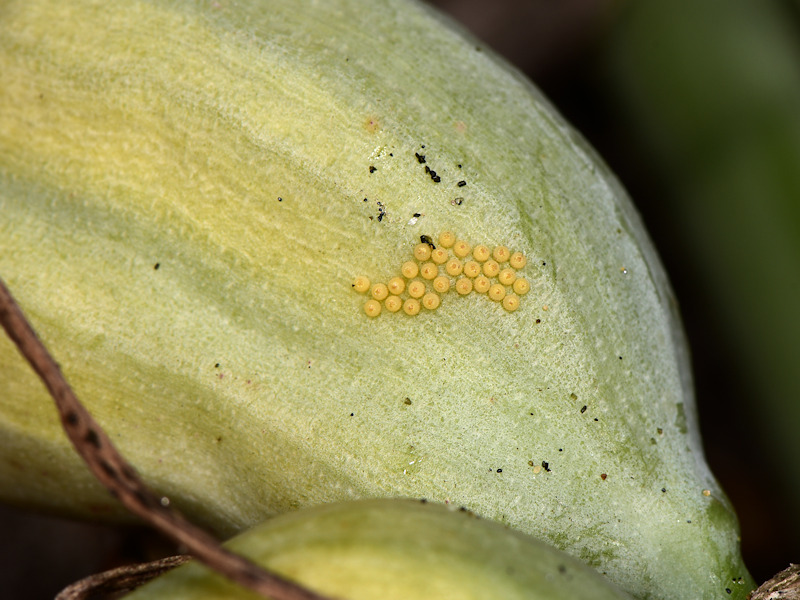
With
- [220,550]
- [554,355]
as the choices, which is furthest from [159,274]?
[554,355]

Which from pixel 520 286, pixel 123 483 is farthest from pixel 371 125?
pixel 123 483

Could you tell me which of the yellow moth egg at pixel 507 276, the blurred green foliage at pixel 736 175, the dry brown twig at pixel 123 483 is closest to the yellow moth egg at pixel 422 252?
the yellow moth egg at pixel 507 276

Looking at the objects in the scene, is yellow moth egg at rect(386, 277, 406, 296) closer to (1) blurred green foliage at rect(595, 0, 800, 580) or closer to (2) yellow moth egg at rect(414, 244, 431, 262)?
(2) yellow moth egg at rect(414, 244, 431, 262)

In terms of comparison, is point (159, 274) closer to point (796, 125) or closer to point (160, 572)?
point (160, 572)

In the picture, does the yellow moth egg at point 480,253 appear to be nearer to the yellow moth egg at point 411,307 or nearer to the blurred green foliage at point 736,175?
the yellow moth egg at point 411,307

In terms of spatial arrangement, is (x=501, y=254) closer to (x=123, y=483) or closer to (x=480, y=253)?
(x=480, y=253)

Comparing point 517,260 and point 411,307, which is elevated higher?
point 517,260

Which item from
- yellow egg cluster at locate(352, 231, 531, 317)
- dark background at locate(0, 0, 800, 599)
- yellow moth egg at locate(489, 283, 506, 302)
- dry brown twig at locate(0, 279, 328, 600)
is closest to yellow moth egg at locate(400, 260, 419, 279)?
yellow egg cluster at locate(352, 231, 531, 317)
